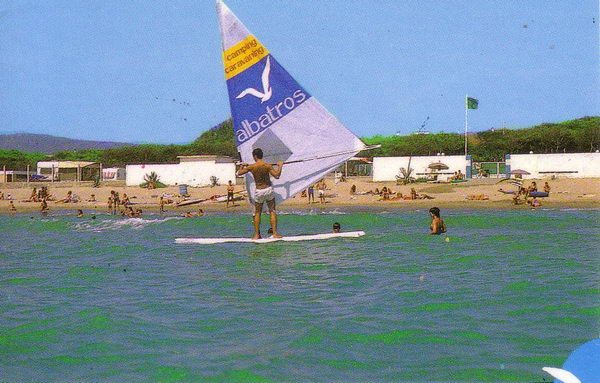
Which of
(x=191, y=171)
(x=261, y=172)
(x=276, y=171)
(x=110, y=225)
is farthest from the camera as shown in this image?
(x=191, y=171)

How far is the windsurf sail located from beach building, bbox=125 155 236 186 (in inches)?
1339

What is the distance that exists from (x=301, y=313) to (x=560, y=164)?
4174 centimetres

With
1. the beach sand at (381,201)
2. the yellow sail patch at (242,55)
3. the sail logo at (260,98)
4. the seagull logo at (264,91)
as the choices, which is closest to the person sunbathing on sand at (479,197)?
the beach sand at (381,201)

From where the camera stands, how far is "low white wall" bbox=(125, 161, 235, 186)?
47.9m

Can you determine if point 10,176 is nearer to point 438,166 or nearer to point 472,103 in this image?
point 438,166

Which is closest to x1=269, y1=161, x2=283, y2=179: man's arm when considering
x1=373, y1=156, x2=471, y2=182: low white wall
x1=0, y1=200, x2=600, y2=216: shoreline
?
x1=0, y1=200, x2=600, y2=216: shoreline

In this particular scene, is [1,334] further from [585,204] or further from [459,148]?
[459,148]

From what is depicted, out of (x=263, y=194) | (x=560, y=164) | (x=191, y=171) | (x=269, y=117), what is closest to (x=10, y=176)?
(x=191, y=171)

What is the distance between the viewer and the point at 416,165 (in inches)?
1848

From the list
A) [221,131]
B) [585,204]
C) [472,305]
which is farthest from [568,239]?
[221,131]

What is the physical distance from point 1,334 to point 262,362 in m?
2.90

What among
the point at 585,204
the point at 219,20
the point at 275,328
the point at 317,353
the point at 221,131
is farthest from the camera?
the point at 221,131

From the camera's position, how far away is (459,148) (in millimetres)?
74188

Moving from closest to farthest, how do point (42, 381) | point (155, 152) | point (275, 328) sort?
point (42, 381), point (275, 328), point (155, 152)
